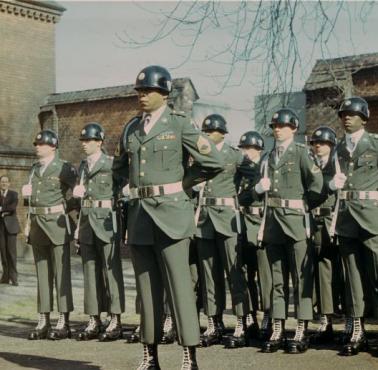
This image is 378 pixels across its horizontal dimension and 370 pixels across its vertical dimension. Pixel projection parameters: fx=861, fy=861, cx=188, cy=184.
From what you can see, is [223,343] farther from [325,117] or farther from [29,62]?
[29,62]

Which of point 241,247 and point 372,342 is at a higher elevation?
point 241,247

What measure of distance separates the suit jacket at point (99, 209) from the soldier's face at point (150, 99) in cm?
272

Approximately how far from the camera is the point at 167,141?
6305 mm

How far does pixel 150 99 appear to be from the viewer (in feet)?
20.8

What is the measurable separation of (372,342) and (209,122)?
8.76ft

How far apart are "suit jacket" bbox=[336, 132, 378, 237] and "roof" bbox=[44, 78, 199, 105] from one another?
37.8 feet

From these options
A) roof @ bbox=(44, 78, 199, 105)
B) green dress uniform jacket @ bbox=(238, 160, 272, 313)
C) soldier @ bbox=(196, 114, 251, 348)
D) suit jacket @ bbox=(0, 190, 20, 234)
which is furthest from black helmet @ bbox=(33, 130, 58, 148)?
roof @ bbox=(44, 78, 199, 105)

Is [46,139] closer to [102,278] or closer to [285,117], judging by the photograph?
[102,278]

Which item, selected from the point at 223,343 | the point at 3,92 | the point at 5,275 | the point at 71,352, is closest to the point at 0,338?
the point at 71,352

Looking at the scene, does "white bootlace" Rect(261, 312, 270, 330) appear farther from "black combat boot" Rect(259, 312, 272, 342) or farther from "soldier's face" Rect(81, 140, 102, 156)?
"soldier's face" Rect(81, 140, 102, 156)

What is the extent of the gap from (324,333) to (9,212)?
8.44 meters

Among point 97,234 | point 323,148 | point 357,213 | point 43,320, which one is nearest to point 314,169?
point 357,213

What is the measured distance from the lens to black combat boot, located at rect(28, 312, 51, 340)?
8.95 m

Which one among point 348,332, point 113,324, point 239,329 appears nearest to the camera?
point 348,332
